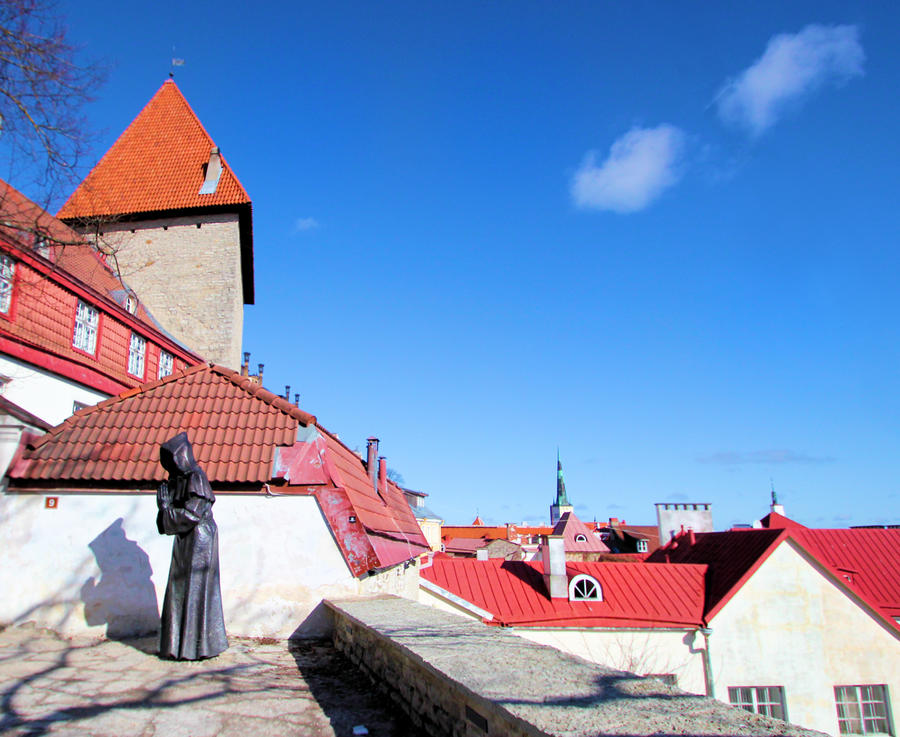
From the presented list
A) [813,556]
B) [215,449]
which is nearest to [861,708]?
[813,556]

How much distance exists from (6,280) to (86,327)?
2.81 m

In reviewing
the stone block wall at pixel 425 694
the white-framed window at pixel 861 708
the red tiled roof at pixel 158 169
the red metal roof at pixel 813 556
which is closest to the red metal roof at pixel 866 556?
the red metal roof at pixel 813 556

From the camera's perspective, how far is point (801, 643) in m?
19.8

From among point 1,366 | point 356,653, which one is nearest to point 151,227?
point 1,366

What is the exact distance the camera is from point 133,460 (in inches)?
317

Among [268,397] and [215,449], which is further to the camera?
[268,397]

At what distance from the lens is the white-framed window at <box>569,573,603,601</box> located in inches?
839

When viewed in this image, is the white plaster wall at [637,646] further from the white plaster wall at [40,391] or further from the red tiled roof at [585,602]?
the white plaster wall at [40,391]

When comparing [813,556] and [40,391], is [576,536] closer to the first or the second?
[813,556]

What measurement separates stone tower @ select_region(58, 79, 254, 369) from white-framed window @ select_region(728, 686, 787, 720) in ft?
71.9

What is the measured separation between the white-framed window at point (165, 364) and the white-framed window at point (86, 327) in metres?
3.57

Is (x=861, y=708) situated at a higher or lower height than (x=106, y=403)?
lower

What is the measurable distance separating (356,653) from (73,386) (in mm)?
11231

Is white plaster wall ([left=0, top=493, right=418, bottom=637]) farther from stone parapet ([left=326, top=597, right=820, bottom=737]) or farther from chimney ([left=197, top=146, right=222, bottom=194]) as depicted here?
chimney ([left=197, top=146, right=222, bottom=194])
